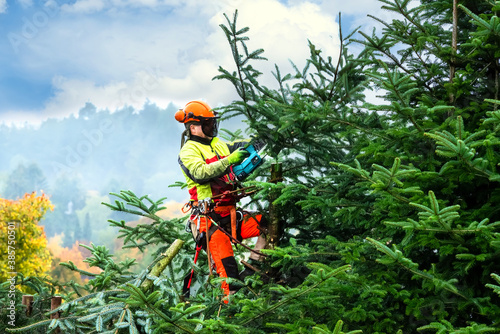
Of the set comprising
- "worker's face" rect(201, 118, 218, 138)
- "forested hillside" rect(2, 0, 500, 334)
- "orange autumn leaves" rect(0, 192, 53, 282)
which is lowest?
"forested hillside" rect(2, 0, 500, 334)

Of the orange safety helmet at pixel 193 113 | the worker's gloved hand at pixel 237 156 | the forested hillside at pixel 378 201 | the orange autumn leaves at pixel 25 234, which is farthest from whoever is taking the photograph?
the orange autumn leaves at pixel 25 234

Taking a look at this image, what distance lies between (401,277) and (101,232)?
57585 millimetres

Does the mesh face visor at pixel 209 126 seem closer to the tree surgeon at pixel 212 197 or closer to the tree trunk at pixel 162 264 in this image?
the tree surgeon at pixel 212 197

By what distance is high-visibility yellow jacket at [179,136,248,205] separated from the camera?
493cm

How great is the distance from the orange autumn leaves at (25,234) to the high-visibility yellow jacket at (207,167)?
1021cm

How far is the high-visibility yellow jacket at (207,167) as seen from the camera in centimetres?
493

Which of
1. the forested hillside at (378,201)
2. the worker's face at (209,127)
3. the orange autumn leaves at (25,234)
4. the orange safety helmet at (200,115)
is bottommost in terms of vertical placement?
the forested hillside at (378,201)

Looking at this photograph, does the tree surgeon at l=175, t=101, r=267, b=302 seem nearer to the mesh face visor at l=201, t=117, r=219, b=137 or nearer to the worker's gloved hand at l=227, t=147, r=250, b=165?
the mesh face visor at l=201, t=117, r=219, b=137

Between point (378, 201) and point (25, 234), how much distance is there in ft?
41.5

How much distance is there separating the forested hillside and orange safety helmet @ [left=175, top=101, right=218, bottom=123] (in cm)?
47

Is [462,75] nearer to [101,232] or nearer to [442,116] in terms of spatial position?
[442,116]

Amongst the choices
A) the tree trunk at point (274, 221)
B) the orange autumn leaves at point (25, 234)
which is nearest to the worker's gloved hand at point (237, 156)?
the tree trunk at point (274, 221)

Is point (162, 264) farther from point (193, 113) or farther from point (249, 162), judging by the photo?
point (193, 113)

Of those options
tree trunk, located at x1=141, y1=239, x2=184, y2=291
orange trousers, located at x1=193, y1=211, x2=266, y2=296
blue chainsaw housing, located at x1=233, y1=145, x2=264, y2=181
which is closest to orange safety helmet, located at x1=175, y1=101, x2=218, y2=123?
blue chainsaw housing, located at x1=233, y1=145, x2=264, y2=181
